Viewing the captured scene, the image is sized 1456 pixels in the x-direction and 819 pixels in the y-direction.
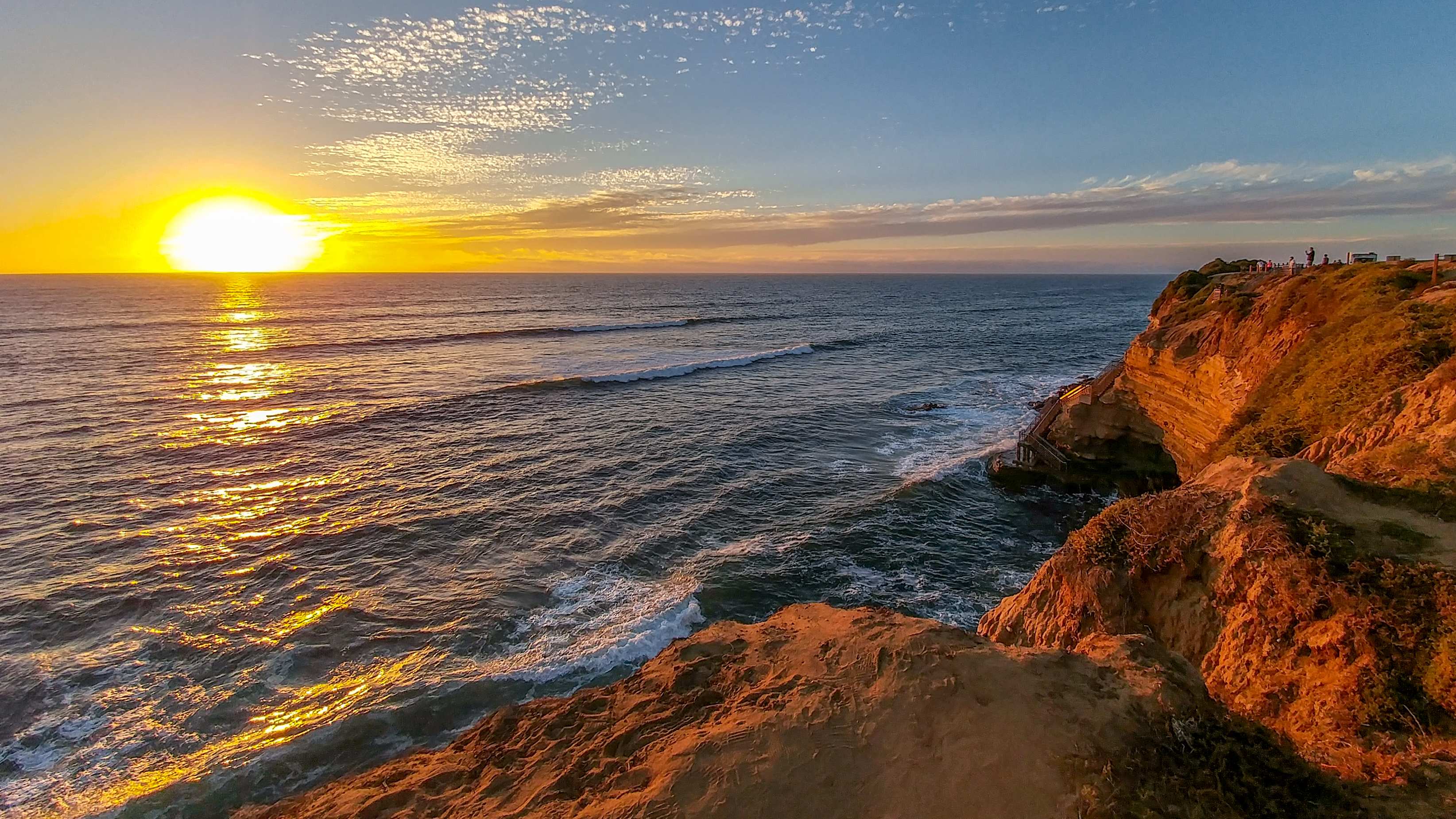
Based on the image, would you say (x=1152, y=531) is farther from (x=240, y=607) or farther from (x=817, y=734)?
(x=240, y=607)

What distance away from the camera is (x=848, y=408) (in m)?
34.8

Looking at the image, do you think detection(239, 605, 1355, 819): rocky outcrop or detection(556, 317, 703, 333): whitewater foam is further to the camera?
detection(556, 317, 703, 333): whitewater foam

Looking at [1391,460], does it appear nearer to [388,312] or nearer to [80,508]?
[80,508]

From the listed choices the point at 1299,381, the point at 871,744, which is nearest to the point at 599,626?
the point at 871,744

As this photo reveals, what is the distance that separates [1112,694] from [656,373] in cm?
3956

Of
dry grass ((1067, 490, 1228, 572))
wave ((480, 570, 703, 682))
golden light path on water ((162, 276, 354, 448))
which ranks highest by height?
dry grass ((1067, 490, 1228, 572))

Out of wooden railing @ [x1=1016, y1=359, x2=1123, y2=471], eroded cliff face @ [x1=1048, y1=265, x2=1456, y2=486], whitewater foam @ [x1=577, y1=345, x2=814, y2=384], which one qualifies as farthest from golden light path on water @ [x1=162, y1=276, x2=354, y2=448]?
eroded cliff face @ [x1=1048, y1=265, x2=1456, y2=486]

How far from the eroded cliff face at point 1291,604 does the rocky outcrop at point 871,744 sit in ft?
4.17

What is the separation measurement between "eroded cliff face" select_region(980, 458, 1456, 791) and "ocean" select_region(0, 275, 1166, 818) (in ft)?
19.0

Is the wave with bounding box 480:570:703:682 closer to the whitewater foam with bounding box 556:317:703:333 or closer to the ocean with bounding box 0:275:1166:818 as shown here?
the ocean with bounding box 0:275:1166:818

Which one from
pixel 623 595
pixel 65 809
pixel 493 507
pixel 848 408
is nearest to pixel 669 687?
pixel 623 595

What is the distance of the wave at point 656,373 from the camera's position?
1587 inches

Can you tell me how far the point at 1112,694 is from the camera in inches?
260

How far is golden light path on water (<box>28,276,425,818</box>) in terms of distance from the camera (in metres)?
10.7
